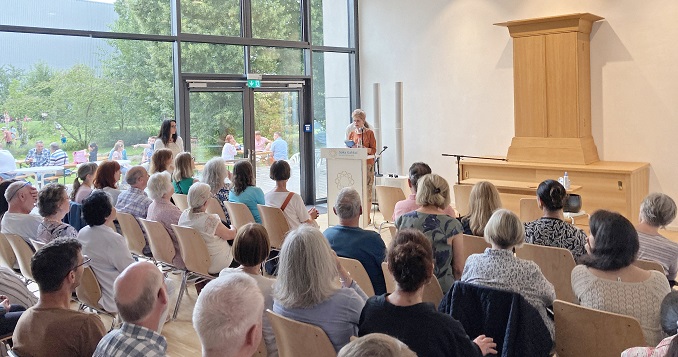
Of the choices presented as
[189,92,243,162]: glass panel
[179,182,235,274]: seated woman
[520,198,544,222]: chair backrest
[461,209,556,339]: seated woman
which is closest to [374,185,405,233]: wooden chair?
[520,198,544,222]: chair backrest

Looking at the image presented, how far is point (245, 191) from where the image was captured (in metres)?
6.34

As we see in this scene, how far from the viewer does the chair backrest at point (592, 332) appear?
276 centimetres

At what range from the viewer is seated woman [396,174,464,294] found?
13.8 ft

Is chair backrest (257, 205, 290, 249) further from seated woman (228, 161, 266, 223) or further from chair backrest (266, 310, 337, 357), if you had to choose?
chair backrest (266, 310, 337, 357)

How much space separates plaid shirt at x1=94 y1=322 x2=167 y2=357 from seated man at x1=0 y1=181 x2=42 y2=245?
297cm

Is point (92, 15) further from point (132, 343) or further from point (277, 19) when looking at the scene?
point (132, 343)

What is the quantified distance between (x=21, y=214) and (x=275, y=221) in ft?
7.08

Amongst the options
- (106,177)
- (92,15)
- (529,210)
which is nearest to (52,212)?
(106,177)

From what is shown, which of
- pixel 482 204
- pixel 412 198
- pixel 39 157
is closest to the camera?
pixel 482 204

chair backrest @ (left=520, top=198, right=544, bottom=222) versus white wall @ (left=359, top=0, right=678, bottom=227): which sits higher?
white wall @ (left=359, top=0, right=678, bottom=227)

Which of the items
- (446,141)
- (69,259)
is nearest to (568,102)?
(446,141)

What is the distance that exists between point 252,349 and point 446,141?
9472mm

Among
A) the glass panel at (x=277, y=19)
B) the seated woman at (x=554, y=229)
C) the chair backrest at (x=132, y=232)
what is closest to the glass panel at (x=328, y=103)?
the glass panel at (x=277, y=19)

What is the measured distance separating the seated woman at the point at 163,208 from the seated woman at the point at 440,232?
Result: 2.14 meters
